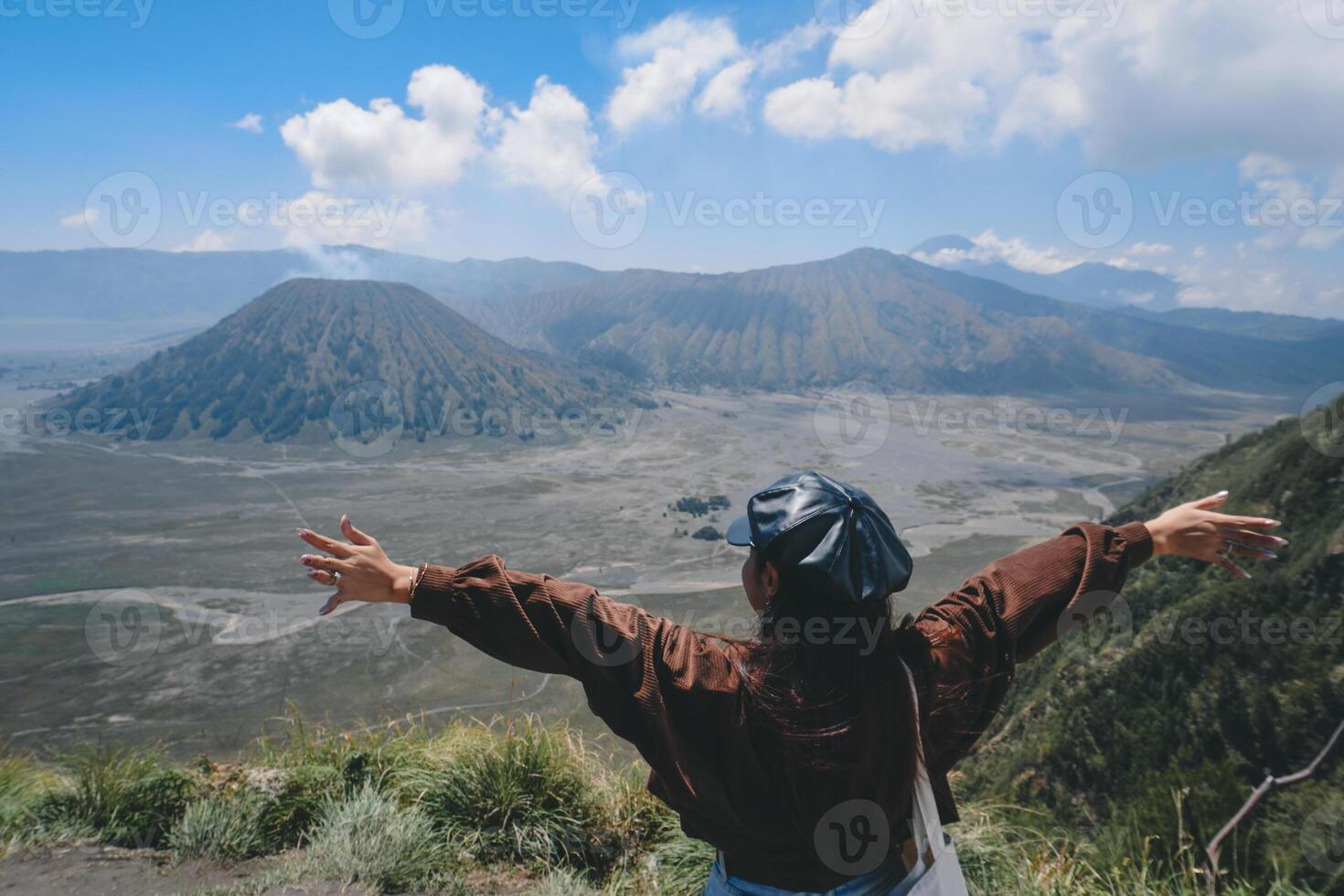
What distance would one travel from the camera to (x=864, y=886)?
4.38 feet

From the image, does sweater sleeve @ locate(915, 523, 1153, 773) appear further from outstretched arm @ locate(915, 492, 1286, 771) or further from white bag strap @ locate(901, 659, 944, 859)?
white bag strap @ locate(901, 659, 944, 859)

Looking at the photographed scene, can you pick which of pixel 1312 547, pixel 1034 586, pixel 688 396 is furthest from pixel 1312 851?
pixel 688 396

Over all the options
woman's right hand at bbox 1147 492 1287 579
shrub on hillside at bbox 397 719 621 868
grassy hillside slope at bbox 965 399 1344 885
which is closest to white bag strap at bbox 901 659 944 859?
woman's right hand at bbox 1147 492 1287 579

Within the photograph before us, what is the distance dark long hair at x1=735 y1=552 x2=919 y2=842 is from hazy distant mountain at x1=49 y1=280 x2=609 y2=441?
104820 mm

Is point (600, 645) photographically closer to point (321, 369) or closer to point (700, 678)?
point (700, 678)

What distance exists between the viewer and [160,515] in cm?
5834

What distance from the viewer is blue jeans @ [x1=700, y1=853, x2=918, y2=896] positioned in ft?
4.35

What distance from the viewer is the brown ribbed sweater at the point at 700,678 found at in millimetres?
1345

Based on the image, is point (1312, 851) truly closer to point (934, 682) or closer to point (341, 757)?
point (934, 682)

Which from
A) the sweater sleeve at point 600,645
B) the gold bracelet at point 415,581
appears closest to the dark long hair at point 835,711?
the sweater sleeve at point 600,645

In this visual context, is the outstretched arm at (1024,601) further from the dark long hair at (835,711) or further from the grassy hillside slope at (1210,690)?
the grassy hillside slope at (1210,690)

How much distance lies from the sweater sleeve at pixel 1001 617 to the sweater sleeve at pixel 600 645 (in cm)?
49

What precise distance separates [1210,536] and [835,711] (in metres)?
1.17

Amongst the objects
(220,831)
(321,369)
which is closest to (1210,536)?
(220,831)
